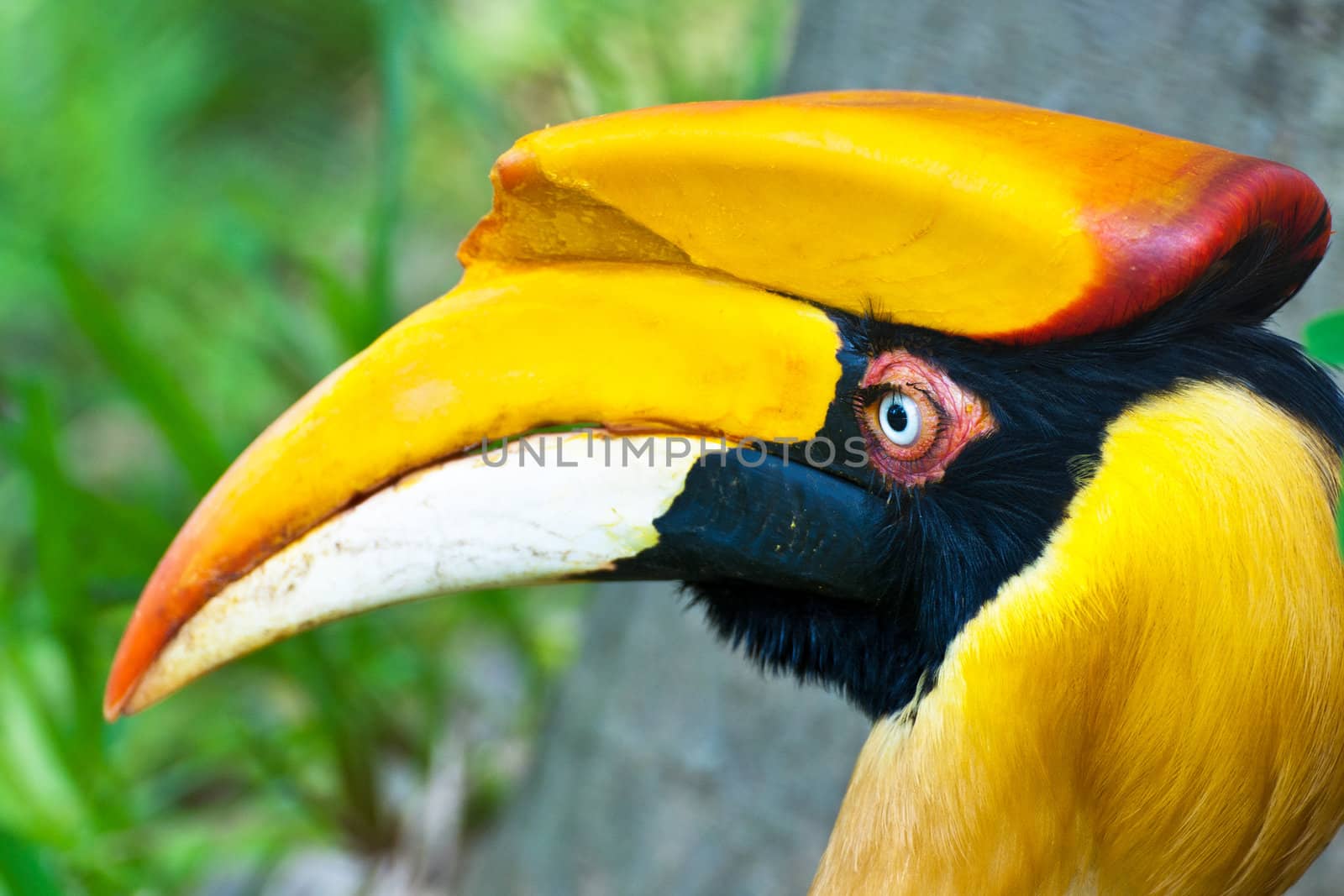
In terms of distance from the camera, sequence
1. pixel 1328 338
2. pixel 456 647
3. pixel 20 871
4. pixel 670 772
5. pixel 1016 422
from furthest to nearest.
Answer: pixel 456 647
pixel 670 772
pixel 20 871
pixel 1016 422
pixel 1328 338

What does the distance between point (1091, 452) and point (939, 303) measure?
13 centimetres

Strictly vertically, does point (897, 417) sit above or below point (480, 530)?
above

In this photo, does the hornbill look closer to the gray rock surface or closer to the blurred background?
the blurred background

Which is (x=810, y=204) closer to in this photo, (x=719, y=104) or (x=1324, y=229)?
(x=719, y=104)

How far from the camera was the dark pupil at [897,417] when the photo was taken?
76 centimetres

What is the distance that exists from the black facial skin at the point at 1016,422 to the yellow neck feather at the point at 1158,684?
2 cm

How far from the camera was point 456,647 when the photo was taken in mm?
2217

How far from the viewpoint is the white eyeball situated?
0.75m

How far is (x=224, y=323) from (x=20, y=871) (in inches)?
68.3

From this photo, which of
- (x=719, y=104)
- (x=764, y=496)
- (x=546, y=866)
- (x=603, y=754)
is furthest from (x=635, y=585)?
(x=719, y=104)

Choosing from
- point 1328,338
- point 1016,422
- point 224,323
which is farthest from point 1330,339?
point 224,323

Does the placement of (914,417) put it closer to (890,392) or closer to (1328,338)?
(890,392)

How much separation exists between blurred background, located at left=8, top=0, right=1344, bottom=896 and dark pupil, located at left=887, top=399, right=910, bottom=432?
0.24 m

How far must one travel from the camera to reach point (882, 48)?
1496 millimetres
